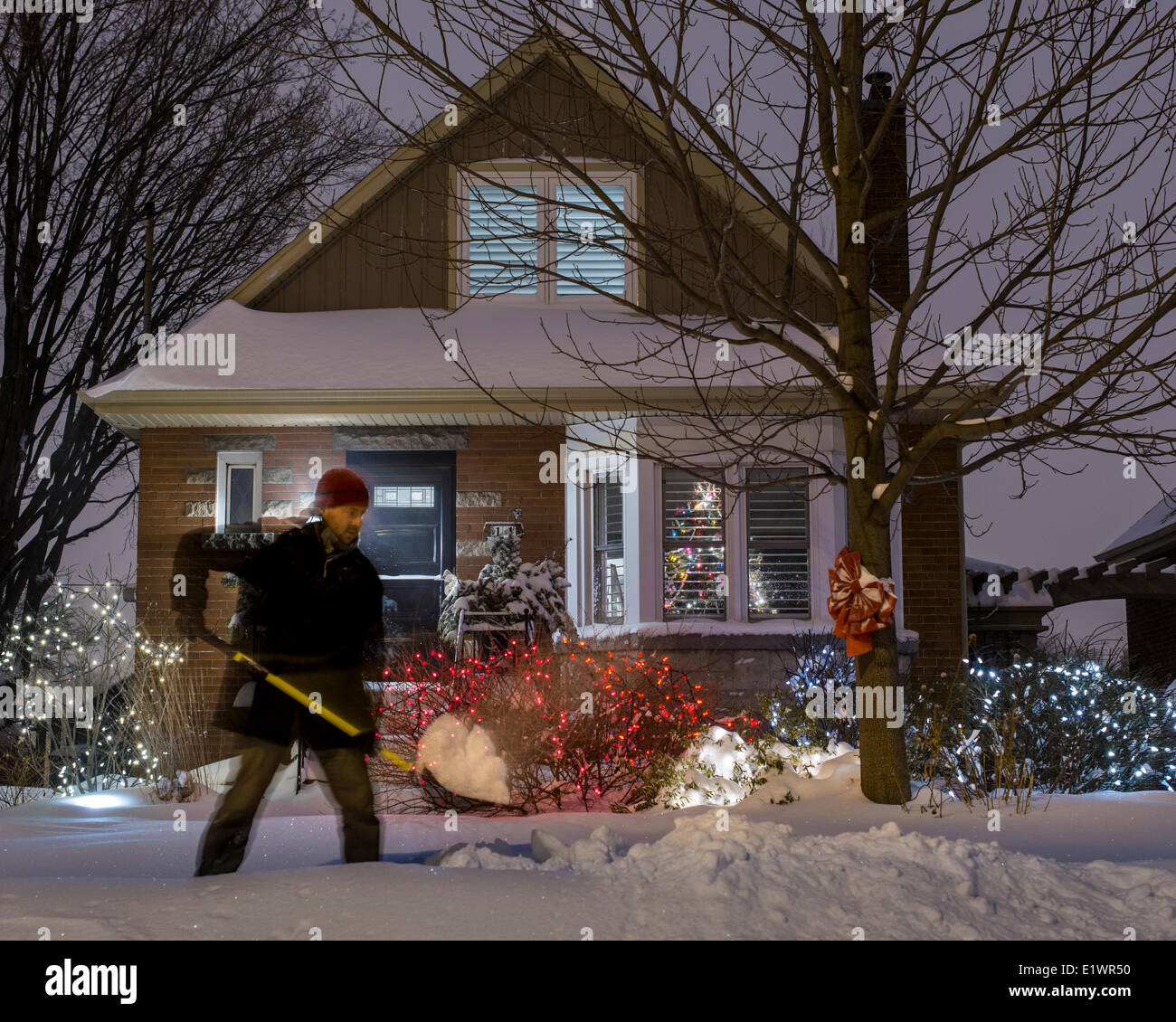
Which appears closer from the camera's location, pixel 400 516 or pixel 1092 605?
pixel 400 516

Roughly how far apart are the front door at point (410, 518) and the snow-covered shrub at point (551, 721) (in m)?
4.14

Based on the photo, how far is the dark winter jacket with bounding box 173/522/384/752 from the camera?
4312 millimetres

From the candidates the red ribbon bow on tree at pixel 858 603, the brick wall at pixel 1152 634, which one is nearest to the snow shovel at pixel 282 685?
the red ribbon bow on tree at pixel 858 603

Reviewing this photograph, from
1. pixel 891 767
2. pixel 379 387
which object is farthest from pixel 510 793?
pixel 379 387

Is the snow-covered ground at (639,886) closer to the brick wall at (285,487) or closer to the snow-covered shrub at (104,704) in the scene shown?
the snow-covered shrub at (104,704)

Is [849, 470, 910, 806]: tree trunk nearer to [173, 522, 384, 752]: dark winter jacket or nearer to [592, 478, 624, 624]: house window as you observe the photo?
A: [173, 522, 384, 752]: dark winter jacket

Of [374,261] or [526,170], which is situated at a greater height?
→ [526,170]

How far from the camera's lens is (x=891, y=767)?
6.08 meters

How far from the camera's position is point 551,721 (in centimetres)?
659

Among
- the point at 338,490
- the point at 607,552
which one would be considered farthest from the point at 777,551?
the point at 338,490

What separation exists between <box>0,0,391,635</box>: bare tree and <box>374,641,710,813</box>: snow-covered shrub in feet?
25.6

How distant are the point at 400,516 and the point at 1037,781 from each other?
6.79m

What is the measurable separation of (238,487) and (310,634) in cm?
757
